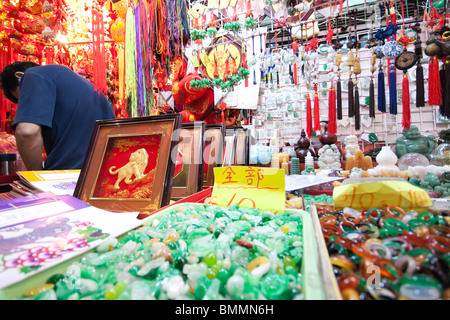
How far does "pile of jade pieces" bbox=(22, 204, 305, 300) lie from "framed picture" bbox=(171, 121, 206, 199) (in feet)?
1.45

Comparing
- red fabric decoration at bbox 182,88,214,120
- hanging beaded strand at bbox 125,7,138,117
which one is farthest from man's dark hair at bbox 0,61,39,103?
red fabric decoration at bbox 182,88,214,120

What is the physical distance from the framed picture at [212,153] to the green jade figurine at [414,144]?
5.43ft

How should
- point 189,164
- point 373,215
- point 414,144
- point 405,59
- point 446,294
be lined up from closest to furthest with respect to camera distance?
point 446,294
point 373,215
point 189,164
point 414,144
point 405,59

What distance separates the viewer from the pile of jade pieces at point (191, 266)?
1.06ft

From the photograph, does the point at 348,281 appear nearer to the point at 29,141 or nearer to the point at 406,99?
the point at 29,141

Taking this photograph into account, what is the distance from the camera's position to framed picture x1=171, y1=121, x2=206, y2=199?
1.04m

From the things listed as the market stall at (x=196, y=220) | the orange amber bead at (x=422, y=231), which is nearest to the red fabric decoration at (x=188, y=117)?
the market stall at (x=196, y=220)

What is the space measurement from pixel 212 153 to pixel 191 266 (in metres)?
1.01

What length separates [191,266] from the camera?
1.22 ft

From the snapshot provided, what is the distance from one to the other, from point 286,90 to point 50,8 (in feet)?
12.9

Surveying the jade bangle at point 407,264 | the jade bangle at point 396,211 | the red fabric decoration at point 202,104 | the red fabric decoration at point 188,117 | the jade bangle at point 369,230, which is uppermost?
the red fabric decoration at point 202,104

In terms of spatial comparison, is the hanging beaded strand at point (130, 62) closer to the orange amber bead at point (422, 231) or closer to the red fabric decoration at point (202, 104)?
the red fabric decoration at point (202, 104)

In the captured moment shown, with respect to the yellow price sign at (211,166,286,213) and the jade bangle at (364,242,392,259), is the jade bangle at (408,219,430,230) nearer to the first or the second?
the jade bangle at (364,242,392,259)

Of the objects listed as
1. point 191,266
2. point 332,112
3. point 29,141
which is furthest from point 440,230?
point 332,112
